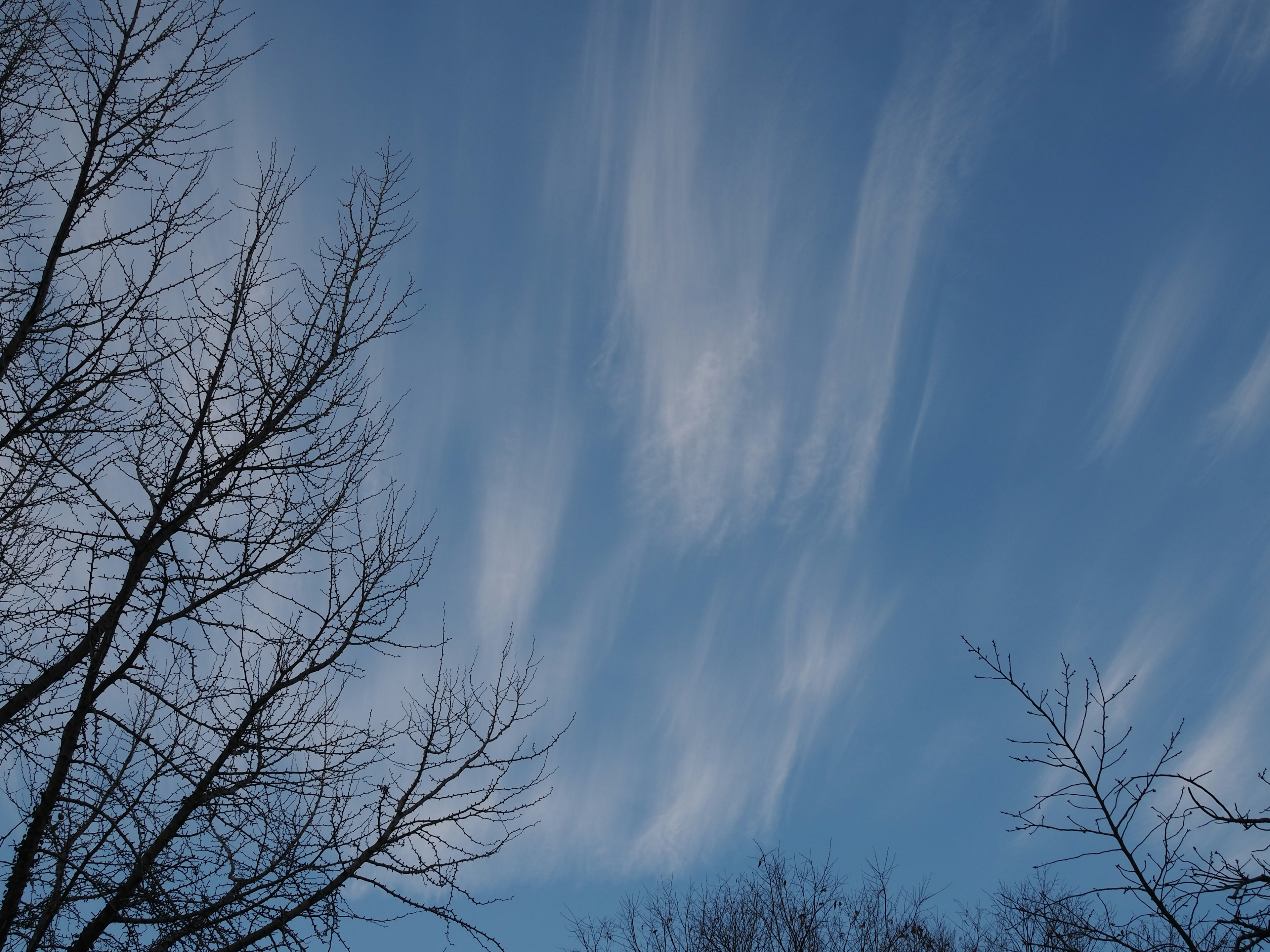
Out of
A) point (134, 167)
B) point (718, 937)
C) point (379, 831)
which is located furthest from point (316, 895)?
point (718, 937)

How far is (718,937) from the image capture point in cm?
1512

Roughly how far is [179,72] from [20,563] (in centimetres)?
347

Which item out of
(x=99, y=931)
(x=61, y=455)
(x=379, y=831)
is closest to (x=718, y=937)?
(x=379, y=831)

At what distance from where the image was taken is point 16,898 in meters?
3.82

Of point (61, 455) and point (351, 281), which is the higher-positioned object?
point (351, 281)

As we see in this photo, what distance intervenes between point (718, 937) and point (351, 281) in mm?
13981

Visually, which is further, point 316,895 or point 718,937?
point 718,937

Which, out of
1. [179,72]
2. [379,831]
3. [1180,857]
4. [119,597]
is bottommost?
[1180,857]

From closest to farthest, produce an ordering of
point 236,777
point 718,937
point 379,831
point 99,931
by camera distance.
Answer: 1. point 99,931
2. point 236,777
3. point 379,831
4. point 718,937

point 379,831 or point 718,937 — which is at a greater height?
point 718,937

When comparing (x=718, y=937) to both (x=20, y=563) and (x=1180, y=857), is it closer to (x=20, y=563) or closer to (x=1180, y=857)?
(x=1180, y=857)

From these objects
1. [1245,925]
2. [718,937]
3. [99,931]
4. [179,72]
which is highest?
[179,72]

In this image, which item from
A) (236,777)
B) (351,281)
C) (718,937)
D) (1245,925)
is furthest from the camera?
(718,937)

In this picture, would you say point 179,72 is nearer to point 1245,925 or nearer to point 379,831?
point 379,831
